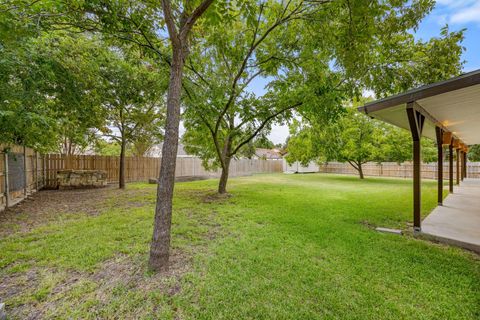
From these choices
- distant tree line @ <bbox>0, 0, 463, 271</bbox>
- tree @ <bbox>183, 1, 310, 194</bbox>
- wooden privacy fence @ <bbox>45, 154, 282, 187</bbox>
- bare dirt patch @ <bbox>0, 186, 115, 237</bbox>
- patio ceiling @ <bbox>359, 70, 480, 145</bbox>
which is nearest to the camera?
distant tree line @ <bbox>0, 0, 463, 271</bbox>

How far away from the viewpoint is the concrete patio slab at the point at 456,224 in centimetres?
366

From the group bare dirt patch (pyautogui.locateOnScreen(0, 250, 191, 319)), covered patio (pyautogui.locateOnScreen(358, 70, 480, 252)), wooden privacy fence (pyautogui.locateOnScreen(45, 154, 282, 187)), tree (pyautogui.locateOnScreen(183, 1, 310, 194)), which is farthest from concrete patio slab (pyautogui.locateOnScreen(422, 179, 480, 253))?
wooden privacy fence (pyautogui.locateOnScreen(45, 154, 282, 187))

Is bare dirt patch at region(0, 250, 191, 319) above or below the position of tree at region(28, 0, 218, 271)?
below

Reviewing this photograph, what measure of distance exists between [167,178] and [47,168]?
10284mm

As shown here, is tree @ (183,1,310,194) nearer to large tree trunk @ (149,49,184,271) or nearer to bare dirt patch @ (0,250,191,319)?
large tree trunk @ (149,49,184,271)

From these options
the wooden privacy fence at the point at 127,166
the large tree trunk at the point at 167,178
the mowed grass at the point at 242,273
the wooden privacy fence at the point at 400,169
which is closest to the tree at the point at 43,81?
the mowed grass at the point at 242,273

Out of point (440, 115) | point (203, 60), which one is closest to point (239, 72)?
point (203, 60)

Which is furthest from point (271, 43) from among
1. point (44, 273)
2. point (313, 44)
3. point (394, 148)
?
point (394, 148)

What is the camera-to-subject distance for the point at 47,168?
9.44m

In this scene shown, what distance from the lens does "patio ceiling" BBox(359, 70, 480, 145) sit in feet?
10.2

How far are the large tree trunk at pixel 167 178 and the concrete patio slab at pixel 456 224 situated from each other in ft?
15.4

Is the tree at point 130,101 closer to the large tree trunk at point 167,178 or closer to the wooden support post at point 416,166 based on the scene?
the large tree trunk at point 167,178

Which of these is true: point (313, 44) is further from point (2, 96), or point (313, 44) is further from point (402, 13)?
point (2, 96)

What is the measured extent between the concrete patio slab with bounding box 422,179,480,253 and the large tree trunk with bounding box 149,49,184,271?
4690mm
